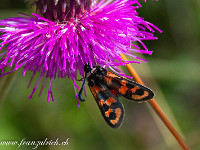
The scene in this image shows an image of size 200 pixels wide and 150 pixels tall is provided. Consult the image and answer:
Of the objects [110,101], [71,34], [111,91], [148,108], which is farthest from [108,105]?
[148,108]

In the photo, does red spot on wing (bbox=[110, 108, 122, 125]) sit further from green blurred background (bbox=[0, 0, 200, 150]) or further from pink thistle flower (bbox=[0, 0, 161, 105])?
green blurred background (bbox=[0, 0, 200, 150])

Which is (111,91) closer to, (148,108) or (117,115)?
(117,115)

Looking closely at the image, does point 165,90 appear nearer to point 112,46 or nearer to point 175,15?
point 175,15

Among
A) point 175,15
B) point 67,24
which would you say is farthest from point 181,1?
point 67,24

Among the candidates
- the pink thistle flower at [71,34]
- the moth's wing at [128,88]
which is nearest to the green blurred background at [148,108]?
the moth's wing at [128,88]

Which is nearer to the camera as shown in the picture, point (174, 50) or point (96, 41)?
point (96, 41)

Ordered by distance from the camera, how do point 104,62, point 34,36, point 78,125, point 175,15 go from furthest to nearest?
1. point 175,15
2. point 78,125
3. point 104,62
4. point 34,36
